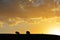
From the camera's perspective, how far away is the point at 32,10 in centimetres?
498

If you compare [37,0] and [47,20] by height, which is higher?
[37,0]

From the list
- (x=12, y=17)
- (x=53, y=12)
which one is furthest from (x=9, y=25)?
(x=53, y=12)

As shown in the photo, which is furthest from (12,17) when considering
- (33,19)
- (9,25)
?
(33,19)

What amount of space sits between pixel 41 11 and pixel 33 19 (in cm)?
33

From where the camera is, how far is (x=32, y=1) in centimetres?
499
